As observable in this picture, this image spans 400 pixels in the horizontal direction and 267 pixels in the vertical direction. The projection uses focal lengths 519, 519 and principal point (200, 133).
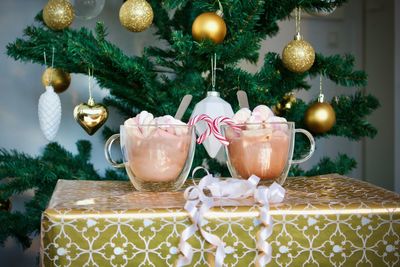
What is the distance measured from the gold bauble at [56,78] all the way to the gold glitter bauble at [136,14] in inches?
9.4

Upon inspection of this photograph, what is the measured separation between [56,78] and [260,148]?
1.96 ft

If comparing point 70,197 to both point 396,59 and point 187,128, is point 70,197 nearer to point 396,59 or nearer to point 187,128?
point 187,128

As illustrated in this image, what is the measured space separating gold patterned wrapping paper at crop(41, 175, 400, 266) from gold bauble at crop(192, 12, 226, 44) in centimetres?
35

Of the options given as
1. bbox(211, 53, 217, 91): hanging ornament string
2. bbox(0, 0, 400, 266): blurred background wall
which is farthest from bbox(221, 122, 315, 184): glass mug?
bbox(0, 0, 400, 266): blurred background wall

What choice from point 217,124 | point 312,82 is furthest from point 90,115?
point 312,82

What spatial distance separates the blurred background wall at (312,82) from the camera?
Result: 1289mm

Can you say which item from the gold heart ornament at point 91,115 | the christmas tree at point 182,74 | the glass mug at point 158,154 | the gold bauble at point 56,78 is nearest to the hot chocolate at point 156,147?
the glass mug at point 158,154

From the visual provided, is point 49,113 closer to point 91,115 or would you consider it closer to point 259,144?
point 91,115

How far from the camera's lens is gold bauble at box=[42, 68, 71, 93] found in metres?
1.08

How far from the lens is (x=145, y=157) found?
0.63m

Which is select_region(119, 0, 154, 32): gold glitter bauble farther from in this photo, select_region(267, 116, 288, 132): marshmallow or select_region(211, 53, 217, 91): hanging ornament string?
select_region(267, 116, 288, 132): marshmallow

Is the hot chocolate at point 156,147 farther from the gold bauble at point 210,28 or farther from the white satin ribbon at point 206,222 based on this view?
the gold bauble at point 210,28

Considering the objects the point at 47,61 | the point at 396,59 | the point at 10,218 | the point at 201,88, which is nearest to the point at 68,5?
the point at 47,61

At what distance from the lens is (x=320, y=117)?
1.03 m
